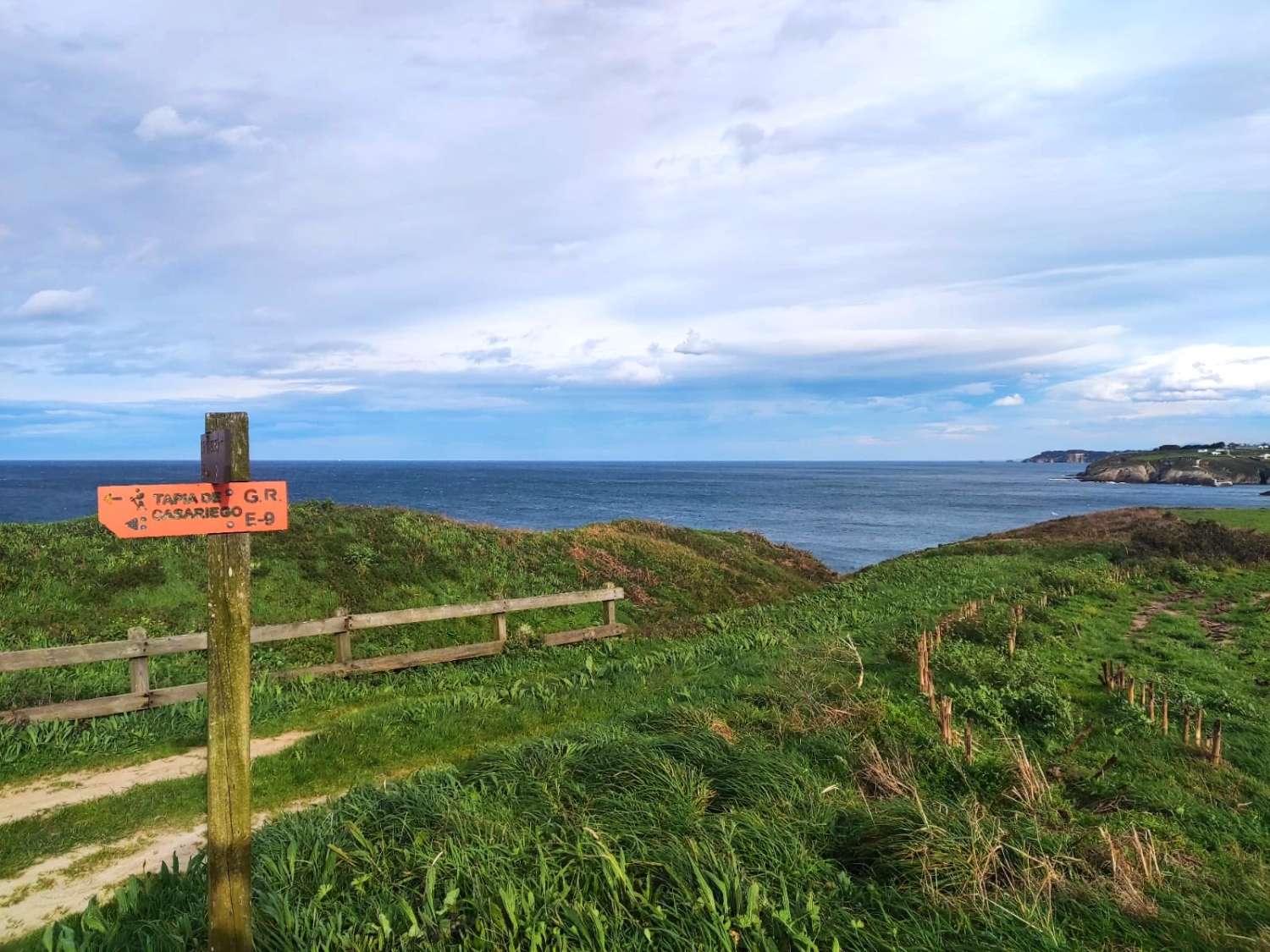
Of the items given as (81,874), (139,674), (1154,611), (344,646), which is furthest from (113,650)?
(1154,611)

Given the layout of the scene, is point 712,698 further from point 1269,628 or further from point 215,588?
point 1269,628

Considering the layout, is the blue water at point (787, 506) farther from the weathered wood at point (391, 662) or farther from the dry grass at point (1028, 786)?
the dry grass at point (1028, 786)

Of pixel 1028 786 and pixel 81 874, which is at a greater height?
pixel 1028 786

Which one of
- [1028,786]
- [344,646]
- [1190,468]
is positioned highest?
[1190,468]

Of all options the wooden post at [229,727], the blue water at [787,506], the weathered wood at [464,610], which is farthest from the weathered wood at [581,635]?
the blue water at [787,506]

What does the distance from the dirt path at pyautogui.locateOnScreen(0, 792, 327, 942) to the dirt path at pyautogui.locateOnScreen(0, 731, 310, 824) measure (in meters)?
1.38

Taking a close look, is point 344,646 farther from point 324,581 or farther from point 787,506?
point 787,506

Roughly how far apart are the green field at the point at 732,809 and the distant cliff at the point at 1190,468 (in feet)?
600

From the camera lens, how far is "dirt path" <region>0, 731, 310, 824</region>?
24.2 feet

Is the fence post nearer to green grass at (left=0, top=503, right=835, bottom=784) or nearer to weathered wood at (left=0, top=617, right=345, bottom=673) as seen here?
A: green grass at (left=0, top=503, right=835, bottom=784)

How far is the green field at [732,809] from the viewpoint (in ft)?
14.1

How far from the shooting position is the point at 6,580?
49.2ft

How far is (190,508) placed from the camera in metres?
3.99

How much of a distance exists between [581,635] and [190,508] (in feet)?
37.3
